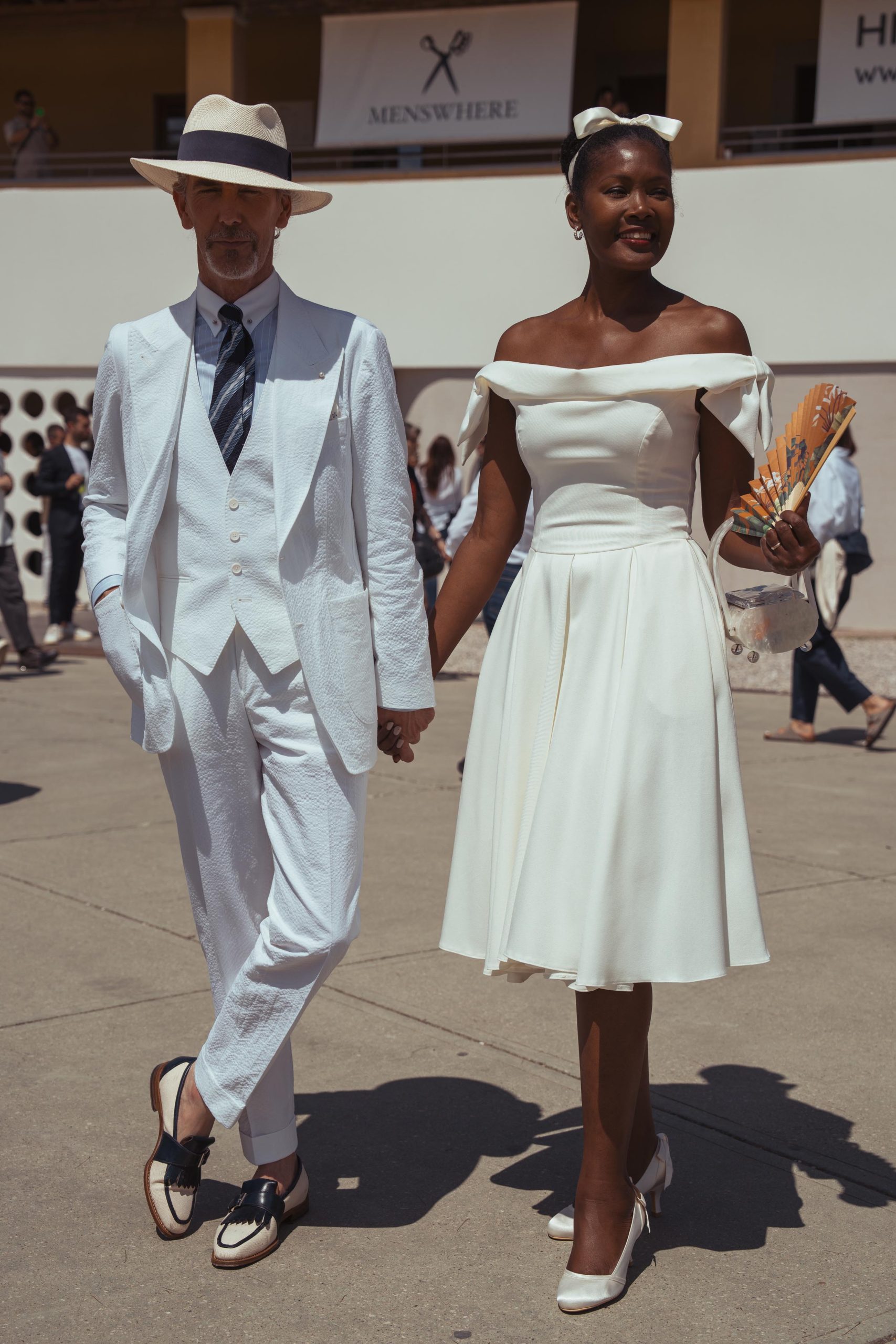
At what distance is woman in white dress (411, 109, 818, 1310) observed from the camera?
2.86 meters

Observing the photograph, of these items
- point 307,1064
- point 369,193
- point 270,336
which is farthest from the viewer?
point 369,193

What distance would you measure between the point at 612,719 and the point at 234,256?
1.16 meters

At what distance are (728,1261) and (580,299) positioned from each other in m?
1.93

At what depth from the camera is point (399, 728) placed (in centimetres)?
317

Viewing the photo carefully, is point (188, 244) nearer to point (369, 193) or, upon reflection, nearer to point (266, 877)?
point (369, 193)

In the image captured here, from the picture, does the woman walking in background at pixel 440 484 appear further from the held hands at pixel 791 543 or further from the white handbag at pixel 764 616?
the held hands at pixel 791 543

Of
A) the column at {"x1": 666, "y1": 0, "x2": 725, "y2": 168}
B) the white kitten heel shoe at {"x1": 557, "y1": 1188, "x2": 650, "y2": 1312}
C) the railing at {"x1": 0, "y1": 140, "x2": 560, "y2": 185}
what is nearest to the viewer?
the white kitten heel shoe at {"x1": 557, "y1": 1188, "x2": 650, "y2": 1312}

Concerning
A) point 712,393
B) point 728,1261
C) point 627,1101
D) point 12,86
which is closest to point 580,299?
point 712,393

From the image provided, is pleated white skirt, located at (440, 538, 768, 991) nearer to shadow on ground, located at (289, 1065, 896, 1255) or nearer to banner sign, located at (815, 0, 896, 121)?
shadow on ground, located at (289, 1065, 896, 1255)

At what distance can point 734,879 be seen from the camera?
296 centimetres

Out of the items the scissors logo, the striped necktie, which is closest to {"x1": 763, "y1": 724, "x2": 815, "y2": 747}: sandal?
the striped necktie

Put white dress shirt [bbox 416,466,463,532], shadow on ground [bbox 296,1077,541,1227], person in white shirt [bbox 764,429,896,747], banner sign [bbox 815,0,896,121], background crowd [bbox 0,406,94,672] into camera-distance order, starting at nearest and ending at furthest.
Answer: shadow on ground [bbox 296,1077,541,1227], person in white shirt [bbox 764,429,896,747], background crowd [bbox 0,406,94,672], white dress shirt [bbox 416,466,463,532], banner sign [bbox 815,0,896,121]

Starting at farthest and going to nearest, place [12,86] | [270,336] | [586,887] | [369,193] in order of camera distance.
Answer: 1. [12,86]
2. [369,193]
3. [270,336]
4. [586,887]

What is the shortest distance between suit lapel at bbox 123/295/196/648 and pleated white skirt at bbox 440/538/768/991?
738 millimetres
